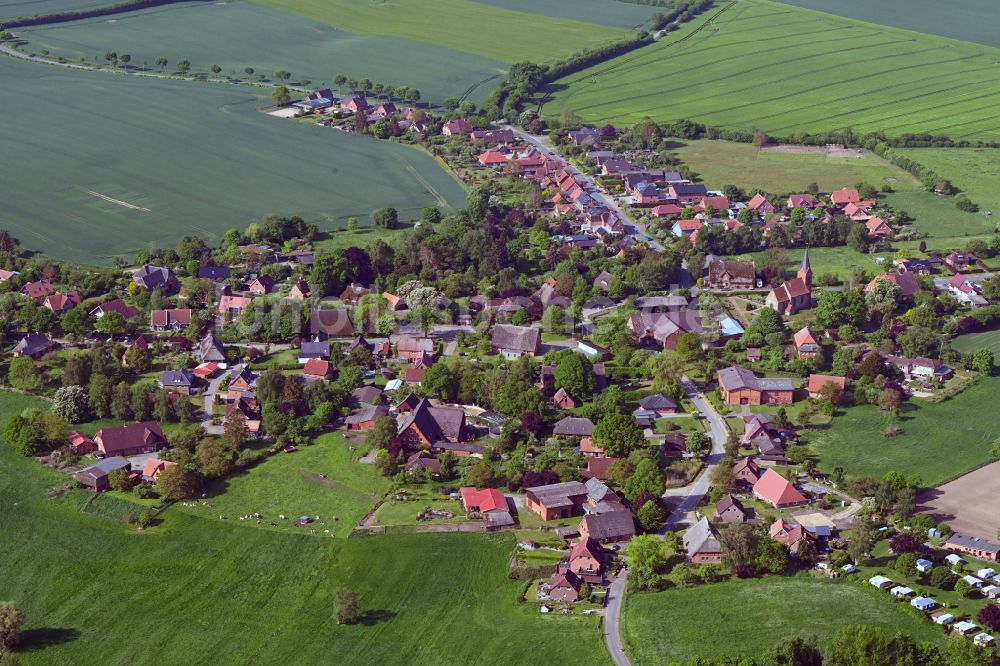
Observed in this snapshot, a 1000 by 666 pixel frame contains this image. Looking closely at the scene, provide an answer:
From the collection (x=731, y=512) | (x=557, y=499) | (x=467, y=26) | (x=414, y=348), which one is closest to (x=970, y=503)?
(x=731, y=512)

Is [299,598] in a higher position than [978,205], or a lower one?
lower

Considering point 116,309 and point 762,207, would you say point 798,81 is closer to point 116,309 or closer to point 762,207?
point 762,207

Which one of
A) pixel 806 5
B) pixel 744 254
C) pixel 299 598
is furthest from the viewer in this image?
pixel 806 5

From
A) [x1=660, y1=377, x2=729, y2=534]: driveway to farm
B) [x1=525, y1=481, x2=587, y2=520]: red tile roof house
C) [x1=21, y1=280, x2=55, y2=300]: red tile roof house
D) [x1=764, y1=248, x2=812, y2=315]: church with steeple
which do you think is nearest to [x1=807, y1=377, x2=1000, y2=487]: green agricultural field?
[x1=660, y1=377, x2=729, y2=534]: driveway to farm

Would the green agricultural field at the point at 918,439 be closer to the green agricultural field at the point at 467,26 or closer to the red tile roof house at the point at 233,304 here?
the red tile roof house at the point at 233,304

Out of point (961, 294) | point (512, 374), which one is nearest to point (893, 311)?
Answer: point (961, 294)

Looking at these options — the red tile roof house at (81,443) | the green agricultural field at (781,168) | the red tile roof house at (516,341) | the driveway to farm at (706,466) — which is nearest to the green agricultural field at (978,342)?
the driveway to farm at (706,466)

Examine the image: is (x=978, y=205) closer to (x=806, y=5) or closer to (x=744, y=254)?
(x=744, y=254)
